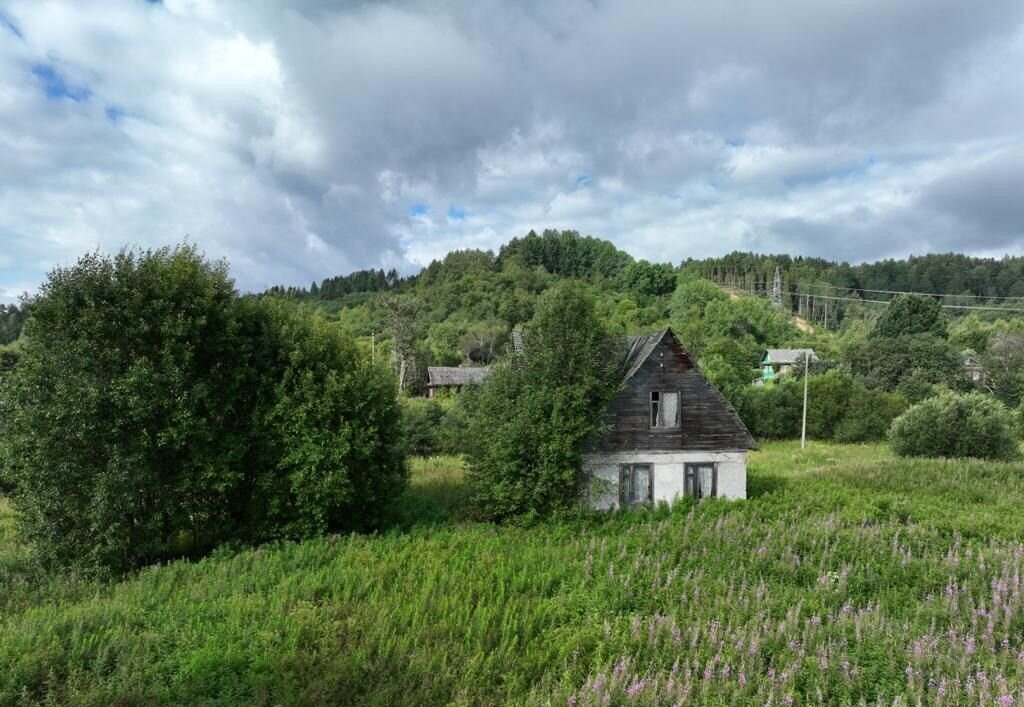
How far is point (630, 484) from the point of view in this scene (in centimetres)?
2003

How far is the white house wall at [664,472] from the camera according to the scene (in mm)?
19656

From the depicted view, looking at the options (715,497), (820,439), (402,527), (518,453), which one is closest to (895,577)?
(715,497)

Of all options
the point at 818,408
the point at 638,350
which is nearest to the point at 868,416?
the point at 818,408

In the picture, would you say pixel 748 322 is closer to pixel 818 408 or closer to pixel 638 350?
pixel 818 408

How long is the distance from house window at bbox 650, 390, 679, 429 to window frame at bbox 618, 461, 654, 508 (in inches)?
62.1

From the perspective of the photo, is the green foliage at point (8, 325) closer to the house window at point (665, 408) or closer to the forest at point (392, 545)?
the forest at point (392, 545)

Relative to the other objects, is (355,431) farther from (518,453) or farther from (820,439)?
(820,439)

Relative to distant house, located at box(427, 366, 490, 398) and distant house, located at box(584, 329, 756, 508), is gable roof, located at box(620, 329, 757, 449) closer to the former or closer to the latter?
distant house, located at box(584, 329, 756, 508)

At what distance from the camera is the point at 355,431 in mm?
17109

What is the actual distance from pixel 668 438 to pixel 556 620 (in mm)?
10431

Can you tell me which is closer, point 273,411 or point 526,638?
point 526,638

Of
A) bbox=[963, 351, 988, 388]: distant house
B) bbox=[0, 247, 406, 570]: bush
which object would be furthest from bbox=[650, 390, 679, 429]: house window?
bbox=[963, 351, 988, 388]: distant house

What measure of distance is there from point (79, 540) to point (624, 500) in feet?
54.3

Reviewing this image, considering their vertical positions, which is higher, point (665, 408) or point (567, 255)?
point (567, 255)
